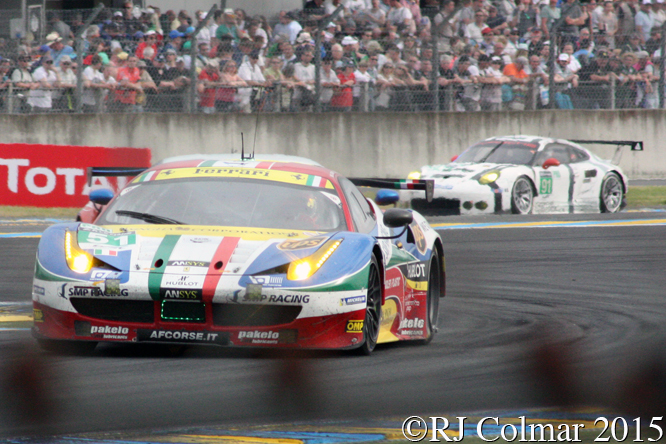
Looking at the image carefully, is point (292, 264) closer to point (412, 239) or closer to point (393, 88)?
point (412, 239)

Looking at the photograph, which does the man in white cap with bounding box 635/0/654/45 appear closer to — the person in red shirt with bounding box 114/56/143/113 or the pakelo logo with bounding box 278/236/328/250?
the person in red shirt with bounding box 114/56/143/113

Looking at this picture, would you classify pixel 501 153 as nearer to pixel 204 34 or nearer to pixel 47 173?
pixel 204 34

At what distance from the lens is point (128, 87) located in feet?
62.6

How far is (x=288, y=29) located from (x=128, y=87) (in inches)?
118

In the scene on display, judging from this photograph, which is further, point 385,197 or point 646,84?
point 646,84

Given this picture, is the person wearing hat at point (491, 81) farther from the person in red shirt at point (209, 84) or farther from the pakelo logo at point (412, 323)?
the pakelo logo at point (412, 323)

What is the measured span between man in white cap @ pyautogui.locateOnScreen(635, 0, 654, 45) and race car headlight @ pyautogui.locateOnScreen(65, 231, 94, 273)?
691 inches

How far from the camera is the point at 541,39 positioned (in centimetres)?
2100

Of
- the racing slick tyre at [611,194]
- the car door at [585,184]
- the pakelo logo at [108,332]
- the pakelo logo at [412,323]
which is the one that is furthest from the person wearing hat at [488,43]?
the pakelo logo at [108,332]

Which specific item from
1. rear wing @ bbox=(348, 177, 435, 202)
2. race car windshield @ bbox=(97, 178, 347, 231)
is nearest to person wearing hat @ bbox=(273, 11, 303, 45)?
rear wing @ bbox=(348, 177, 435, 202)

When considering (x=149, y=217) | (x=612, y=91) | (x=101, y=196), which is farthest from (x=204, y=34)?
(x=149, y=217)

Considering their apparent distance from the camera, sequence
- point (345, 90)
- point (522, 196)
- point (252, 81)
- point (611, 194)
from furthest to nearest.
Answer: point (345, 90) < point (252, 81) < point (611, 194) < point (522, 196)

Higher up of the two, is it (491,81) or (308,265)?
(491,81)

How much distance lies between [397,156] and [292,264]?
1572 cm
